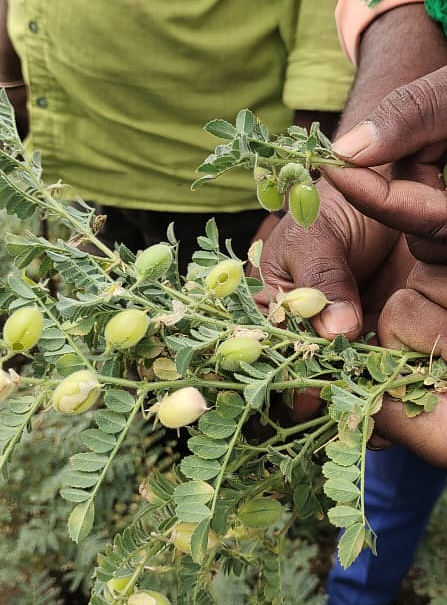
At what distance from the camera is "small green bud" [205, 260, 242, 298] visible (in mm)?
596

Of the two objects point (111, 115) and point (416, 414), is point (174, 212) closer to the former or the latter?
point (111, 115)

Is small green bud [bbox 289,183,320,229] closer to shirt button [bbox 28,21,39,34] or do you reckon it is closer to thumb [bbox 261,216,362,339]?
thumb [bbox 261,216,362,339]

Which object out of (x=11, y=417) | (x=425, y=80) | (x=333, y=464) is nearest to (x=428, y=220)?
(x=425, y=80)

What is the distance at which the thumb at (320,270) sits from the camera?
739mm

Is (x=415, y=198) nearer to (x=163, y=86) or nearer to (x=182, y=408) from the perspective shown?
(x=182, y=408)

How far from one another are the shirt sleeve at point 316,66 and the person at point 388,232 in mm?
114

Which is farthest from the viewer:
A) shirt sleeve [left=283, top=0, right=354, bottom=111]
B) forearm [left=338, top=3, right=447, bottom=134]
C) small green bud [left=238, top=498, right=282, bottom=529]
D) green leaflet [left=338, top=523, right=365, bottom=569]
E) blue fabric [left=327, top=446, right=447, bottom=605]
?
blue fabric [left=327, top=446, right=447, bottom=605]

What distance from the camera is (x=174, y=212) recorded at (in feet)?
4.94

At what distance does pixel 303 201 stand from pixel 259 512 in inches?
11.4

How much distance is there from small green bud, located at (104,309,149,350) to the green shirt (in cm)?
79

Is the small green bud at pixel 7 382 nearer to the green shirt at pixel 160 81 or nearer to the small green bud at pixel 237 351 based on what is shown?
the small green bud at pixel 237 351

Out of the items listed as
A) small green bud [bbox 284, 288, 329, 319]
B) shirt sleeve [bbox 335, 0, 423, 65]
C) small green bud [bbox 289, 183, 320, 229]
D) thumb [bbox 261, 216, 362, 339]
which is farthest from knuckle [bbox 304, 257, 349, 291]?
shirt sleeve [bbox 335, 0, 423, 65]

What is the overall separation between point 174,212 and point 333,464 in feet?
3.22

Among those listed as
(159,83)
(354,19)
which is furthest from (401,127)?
(159,83)
